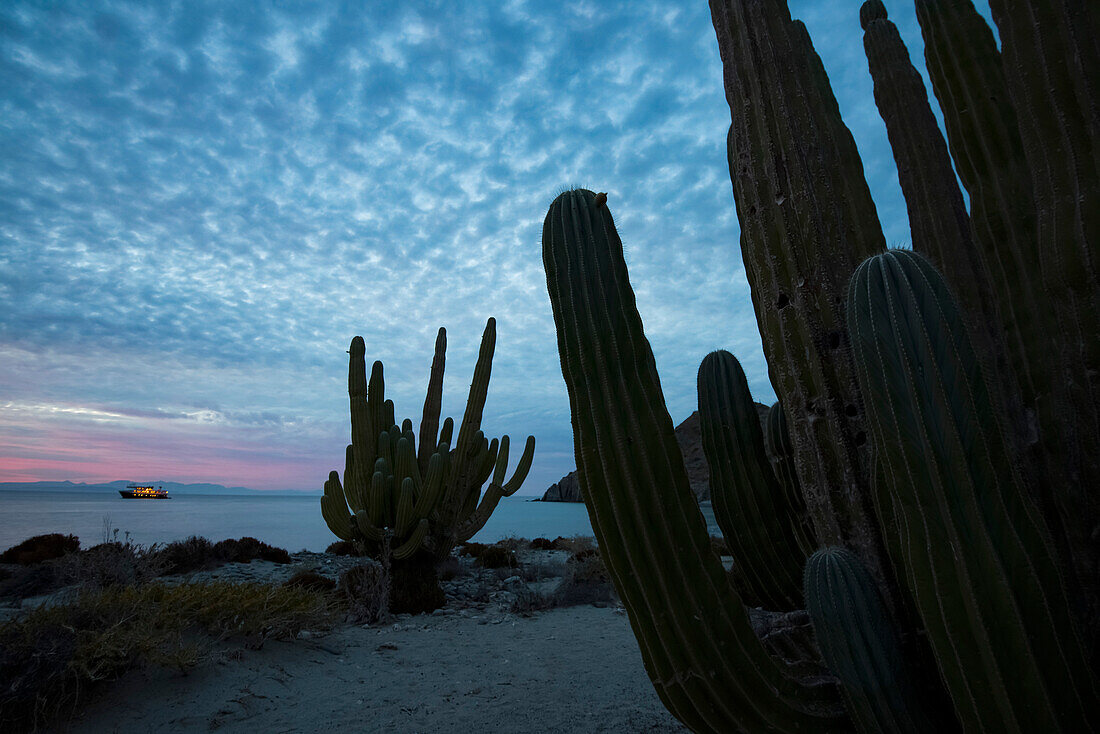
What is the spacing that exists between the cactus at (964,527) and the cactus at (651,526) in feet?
1.83

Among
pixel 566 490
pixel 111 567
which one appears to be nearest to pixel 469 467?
pixel 111 567

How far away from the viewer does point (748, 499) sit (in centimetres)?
287

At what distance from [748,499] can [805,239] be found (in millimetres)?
1480

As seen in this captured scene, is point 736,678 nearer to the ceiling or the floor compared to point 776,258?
nearer to the floor

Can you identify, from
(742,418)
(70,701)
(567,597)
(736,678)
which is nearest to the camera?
(736,678)

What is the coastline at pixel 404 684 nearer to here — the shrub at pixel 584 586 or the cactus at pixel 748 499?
the shrub at pixel 584 586

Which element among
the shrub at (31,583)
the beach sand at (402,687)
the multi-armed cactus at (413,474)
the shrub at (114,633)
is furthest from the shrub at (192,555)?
the beach sand at (402,687)

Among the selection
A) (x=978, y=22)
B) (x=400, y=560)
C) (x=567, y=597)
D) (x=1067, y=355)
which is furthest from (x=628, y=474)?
(x=567, y=597)

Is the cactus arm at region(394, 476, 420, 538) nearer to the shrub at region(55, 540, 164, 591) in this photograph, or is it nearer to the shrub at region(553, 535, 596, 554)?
the shrub at region(55, 540, 164, 591)

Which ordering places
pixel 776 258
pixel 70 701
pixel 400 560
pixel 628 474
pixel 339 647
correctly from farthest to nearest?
pixel 400 560, pixel 339 647, pixel 70 701, pixel 776 258, pixel 628 474

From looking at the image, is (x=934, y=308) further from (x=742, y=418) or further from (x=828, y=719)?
(x=742, y=418)

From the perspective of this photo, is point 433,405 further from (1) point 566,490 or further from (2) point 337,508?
(1) point 566,490

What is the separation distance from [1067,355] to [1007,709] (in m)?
1.10

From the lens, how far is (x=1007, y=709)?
1.18 meters
